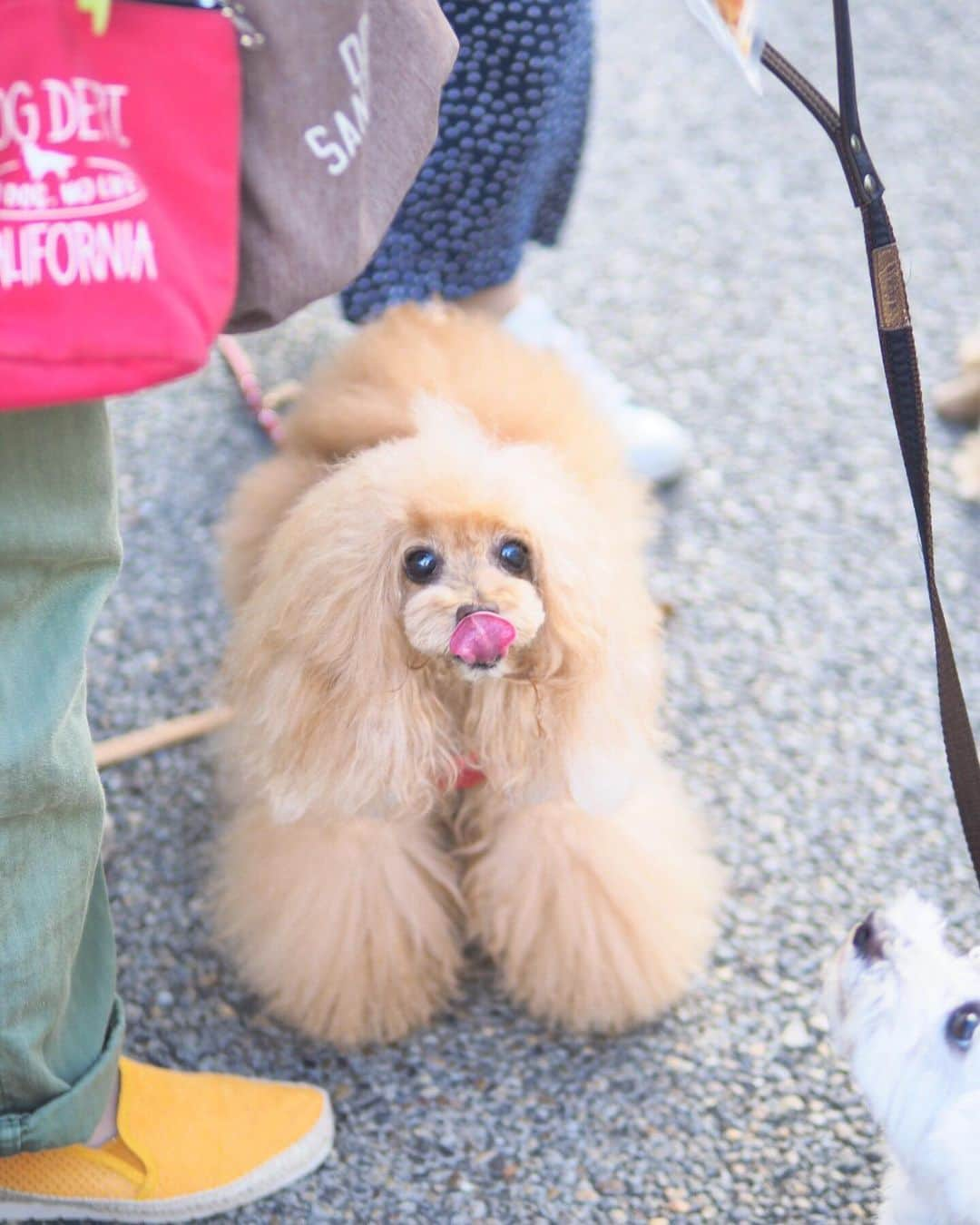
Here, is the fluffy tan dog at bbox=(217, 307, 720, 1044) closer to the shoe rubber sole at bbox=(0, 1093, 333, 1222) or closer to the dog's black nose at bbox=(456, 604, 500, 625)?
the dog's black nose at bbox=(456, 604, 500, 625)

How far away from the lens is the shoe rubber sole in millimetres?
1075

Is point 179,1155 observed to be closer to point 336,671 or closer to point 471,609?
point 336,671

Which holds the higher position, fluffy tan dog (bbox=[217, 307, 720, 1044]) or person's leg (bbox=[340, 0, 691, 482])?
person's leg (bbox=[340, 0, 691, 482])

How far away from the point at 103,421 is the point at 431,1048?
2.54 feet

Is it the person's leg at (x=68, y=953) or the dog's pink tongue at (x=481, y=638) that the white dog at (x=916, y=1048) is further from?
the person's leg at (x=68, y=953)

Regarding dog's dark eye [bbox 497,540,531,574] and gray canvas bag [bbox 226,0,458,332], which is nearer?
gray canvas bag [bbox 226,0,458,332]

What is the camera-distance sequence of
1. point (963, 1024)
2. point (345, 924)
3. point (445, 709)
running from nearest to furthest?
1. point (963, 1024)
2. point (445, 709)
3. point (345, 924)

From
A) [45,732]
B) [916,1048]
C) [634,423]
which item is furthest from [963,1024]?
[634,423]

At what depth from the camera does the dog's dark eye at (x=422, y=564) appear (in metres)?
1.00

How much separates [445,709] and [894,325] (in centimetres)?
49

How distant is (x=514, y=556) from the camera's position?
3.33 feet

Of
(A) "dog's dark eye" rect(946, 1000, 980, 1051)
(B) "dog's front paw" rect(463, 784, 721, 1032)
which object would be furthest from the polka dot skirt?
(A) "dog's dark eye" rect(946, 1000, 980, 1051)

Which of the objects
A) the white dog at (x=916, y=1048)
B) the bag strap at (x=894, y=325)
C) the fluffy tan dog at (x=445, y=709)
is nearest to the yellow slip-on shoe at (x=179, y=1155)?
the fluffy tan dog at (x=445, y=709)

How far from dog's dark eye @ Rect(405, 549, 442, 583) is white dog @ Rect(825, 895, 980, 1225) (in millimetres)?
454
